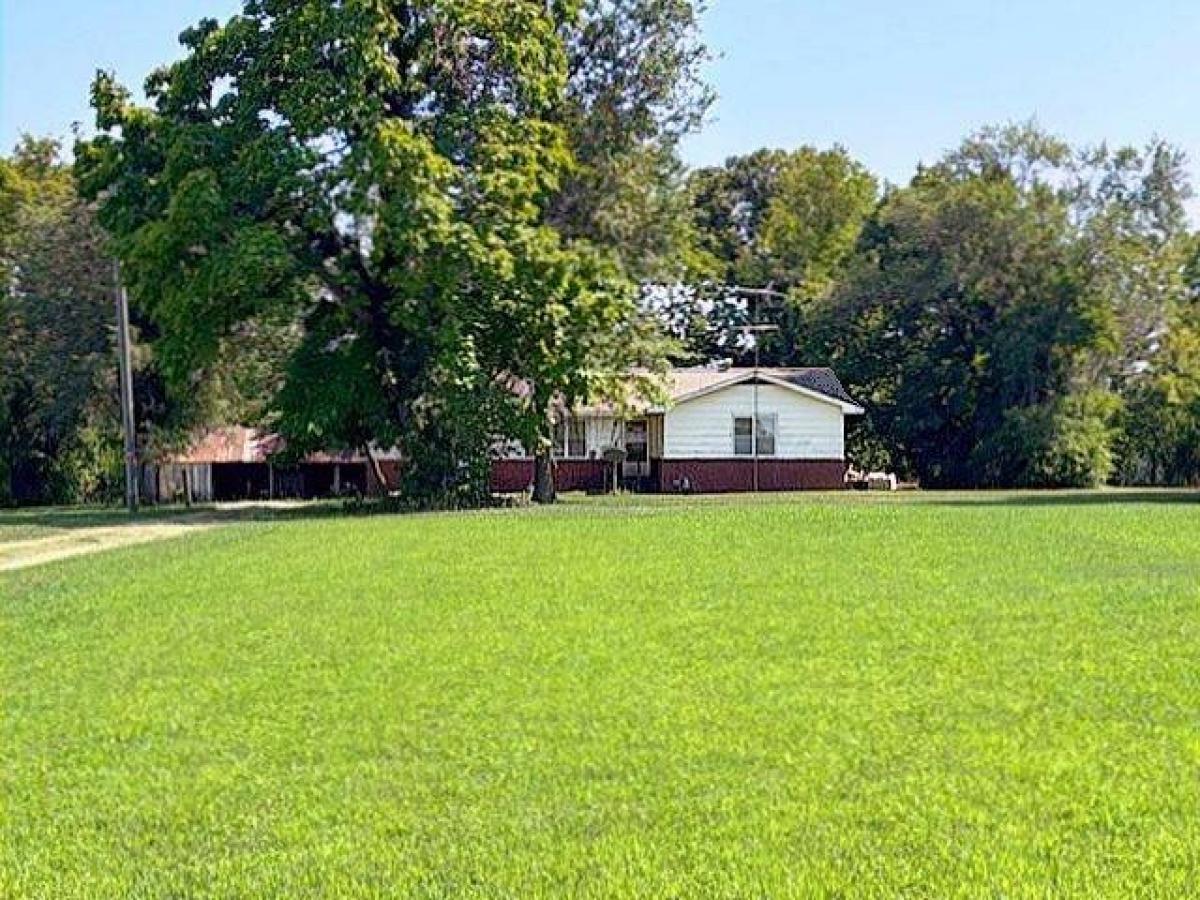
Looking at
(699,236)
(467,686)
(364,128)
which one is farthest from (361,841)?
(699,236)

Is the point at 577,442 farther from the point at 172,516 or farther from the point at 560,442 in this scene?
the point at 172,516

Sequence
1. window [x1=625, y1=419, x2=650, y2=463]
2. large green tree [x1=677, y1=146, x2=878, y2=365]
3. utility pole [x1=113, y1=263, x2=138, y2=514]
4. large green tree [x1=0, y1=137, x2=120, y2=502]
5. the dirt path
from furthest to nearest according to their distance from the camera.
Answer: large green tree [x1=677, y1=146, x2=878, y2=365]
window [x1=625, y1=419, x2=650, y2=463]
large green tree [x1=0, y1=137, x2=120, y2=502]
utility pole [x1=113, y1=263, x2=138, y2=514]
the dirt path

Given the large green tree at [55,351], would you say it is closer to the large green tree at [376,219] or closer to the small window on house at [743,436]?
the large green tree at [376,219]

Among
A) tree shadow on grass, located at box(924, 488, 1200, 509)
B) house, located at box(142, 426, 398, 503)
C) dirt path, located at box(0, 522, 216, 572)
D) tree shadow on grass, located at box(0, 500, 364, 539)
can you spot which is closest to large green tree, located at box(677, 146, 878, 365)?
house, located at box(142, 426, 398, 503)

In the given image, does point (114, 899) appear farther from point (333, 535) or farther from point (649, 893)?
point (333, 535)

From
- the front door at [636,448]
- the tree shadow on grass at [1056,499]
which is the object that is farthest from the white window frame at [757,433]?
the tree shadow on grass at [1056,499]

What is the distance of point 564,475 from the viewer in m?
40.8

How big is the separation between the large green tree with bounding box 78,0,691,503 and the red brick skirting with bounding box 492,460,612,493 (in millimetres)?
9430

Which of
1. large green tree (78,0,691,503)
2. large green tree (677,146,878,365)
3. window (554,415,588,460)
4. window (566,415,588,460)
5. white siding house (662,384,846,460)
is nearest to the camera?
large green tree (78,0,691,503)

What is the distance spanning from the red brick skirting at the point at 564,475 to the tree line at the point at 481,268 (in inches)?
203

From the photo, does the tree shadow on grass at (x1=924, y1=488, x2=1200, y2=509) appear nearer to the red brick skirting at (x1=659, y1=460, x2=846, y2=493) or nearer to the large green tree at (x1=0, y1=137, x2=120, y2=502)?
the red brick skirting at (x1=659, y1=460, x2=846, y2=493)

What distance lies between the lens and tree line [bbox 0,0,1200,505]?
2798cm

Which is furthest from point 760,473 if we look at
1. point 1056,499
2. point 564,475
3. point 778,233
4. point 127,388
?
point 778,233

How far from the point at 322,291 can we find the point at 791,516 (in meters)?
12.6
